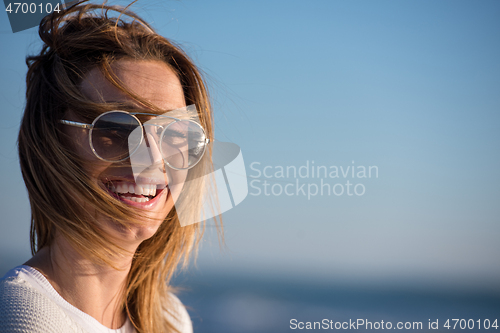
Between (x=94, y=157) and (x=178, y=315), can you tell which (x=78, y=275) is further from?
(x=178, y=315)

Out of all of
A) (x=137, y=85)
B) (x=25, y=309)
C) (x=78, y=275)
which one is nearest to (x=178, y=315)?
(x=78, y=275)

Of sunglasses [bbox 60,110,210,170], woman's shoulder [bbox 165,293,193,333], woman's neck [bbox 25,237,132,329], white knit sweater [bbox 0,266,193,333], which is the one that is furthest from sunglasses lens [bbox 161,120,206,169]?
woman's shoulder [bbox 165,293,193,333]

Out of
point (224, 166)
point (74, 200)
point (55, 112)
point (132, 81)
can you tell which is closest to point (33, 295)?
point (74, 200)

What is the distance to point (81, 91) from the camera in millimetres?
1415

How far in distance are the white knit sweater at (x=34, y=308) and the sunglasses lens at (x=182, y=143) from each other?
26.7 inches

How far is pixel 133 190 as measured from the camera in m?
1.48

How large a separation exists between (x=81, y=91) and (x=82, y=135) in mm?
191

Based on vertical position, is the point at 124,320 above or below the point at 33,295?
below

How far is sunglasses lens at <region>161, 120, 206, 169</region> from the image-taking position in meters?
1.52

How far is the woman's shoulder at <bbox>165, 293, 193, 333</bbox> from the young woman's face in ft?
2.78

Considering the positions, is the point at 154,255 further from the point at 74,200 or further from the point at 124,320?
the point at 74,200

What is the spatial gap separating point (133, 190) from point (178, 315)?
111 cm

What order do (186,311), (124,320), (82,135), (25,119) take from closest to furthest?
(82,135) → (25,119) → (124,320) → (186,311)

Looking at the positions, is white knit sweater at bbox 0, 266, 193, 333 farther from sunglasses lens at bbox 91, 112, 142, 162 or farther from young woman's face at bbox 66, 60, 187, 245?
sunglasses lens at bbox 91, 112, 142, 162
